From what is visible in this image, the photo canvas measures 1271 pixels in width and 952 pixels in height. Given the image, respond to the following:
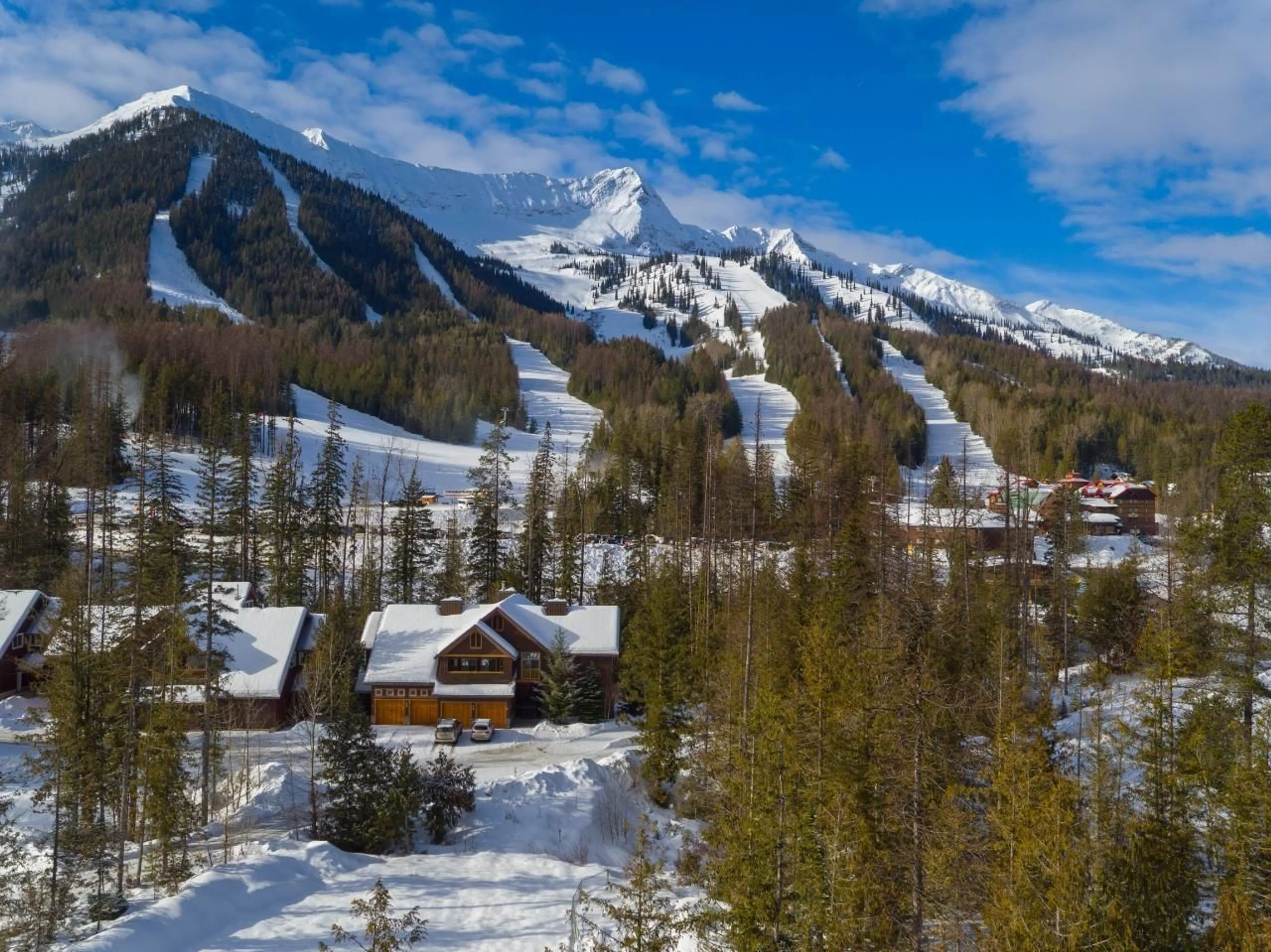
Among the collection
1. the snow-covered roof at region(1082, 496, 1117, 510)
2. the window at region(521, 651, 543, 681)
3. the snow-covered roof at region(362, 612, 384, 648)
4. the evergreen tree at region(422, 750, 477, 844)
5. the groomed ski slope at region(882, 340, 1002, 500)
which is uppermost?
the groomed ski slope at region(882, 340, 1002, 500)

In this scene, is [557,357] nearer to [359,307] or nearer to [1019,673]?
[359,307]

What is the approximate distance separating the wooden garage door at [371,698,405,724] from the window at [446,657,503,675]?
108 inches

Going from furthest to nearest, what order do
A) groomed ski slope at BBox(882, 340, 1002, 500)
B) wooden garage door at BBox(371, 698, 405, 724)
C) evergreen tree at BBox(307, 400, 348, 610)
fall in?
1. groomed ski slope at BBox(882, 340, 1002, 500)
2. evergreen tree at BBox(307, 400, 348, 610)
3. wooden garage door at BBox(371, 698, 405, 724)

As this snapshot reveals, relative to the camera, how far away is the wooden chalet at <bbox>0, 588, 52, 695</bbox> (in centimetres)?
3766

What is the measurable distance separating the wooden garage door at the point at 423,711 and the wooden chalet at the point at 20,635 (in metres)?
18.1

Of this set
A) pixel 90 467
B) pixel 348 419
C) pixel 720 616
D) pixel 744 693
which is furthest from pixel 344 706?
pixel 348 419

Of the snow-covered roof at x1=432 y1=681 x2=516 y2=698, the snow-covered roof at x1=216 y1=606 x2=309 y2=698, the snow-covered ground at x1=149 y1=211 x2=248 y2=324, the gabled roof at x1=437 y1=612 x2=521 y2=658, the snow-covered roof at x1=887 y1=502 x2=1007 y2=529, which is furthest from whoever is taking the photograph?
the snow-covered ground at x1=149 y1=211 x2=248 y2=324

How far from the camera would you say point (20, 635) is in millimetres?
38500

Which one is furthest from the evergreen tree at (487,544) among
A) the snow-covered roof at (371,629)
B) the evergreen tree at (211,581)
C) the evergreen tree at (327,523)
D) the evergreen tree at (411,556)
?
the evergreen tree at (211,581)

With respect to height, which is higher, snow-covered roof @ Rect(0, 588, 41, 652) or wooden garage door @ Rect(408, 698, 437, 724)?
snow-covered roof @ Rect(0, 588, 41, 652)

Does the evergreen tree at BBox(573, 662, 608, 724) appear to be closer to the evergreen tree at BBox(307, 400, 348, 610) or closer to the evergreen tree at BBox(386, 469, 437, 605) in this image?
the evergreen tree at BBox(386, 469, 437, 605)

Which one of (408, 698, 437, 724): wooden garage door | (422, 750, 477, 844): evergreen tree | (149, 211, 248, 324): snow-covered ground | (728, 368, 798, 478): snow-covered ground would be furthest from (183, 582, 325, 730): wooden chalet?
(149, 211, 248, 324): snow-covered ground

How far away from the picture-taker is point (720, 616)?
3359 cm

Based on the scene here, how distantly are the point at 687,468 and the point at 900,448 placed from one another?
63048 millimetres
